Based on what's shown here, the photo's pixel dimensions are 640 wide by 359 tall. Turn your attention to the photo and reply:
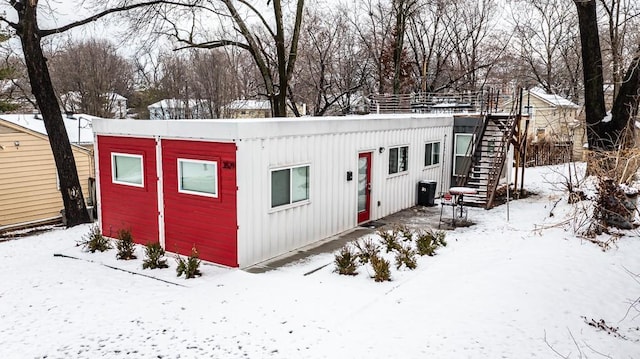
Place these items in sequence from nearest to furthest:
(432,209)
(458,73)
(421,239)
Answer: (421,239), (432,209), (458,73)

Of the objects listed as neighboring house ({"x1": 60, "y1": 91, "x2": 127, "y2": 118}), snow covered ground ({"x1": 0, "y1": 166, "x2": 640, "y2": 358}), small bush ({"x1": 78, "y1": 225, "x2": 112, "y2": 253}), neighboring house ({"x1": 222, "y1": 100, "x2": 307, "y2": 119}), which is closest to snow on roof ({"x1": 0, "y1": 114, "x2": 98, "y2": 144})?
small bush ({"x1": 78, "y1": 225, "x2": 112, "y2": 253})

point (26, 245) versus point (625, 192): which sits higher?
point (625, 192)

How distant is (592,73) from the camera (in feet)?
50.6

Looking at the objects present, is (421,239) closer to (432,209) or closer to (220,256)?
(220,256)

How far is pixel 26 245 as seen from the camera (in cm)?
1250

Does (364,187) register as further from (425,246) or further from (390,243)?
(425,246)

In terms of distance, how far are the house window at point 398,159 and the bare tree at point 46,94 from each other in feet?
30.8

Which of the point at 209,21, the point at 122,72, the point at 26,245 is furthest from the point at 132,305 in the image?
the point at 122,72

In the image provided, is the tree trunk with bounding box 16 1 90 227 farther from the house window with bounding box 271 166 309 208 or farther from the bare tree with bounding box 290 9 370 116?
the bare tree with bounding box 290 9 370 116

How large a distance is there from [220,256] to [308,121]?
3220 mm

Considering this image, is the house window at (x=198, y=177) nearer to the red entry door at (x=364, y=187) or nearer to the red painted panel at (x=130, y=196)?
the red painted panel at (x=130, y=196)

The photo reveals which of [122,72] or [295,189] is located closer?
[295,189]

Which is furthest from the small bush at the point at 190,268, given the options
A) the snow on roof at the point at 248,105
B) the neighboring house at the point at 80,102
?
the neighboring house at the point at 80,102

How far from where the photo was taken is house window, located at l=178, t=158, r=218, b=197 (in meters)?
9.24
